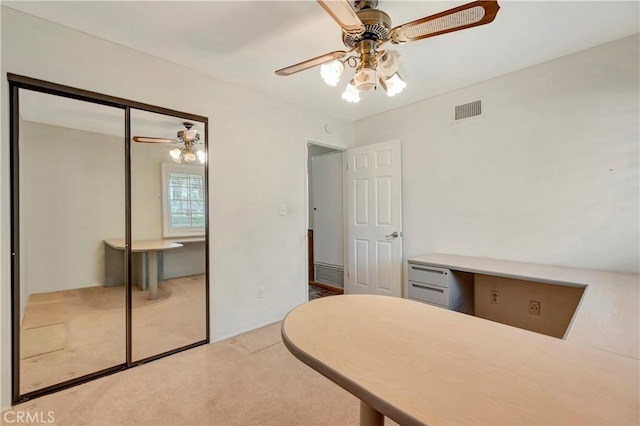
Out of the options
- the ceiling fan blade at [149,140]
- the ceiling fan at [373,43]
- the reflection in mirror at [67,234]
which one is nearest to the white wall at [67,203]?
the reflection in mirror at [67,234]

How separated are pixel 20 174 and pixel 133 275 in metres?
1.01

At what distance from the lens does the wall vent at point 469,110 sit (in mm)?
3035

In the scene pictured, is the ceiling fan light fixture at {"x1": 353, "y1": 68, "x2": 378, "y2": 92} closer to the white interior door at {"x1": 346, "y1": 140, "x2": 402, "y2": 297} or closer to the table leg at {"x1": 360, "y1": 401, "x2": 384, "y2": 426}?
the table leg at {"x1": 360, "y1": 401, "x2": 384, "y2": 426}

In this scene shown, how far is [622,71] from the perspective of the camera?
2.28 metres

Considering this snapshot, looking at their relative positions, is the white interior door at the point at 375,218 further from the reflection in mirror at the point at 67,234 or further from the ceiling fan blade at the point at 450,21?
the reflection in mirror at the point at 67,234

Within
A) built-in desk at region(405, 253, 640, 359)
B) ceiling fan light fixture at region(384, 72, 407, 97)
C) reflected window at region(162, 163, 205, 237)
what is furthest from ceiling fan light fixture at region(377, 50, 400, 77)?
→ reflected window at region(162, 163, 205, 237)

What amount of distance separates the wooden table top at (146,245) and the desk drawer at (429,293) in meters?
2.34

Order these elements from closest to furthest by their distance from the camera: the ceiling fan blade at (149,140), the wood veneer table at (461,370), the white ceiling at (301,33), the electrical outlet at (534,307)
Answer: the wood veneer table at (461,370), the white ceiling at (301,33), the ceiling fan blade at (149,140), the electrical outlet at (534,307)

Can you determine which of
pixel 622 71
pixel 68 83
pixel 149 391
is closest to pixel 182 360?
pixel 149 391

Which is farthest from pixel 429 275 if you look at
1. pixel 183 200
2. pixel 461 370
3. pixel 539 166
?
pixel 183 200

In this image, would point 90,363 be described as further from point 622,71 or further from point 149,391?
point 622,71

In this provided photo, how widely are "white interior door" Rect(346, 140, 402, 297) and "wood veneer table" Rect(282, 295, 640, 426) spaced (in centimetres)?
250

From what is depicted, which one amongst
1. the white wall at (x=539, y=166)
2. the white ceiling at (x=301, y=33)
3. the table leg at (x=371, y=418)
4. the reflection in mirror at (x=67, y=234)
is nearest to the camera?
the table leg at (x=371, y=418)

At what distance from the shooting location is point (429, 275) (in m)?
2.88
